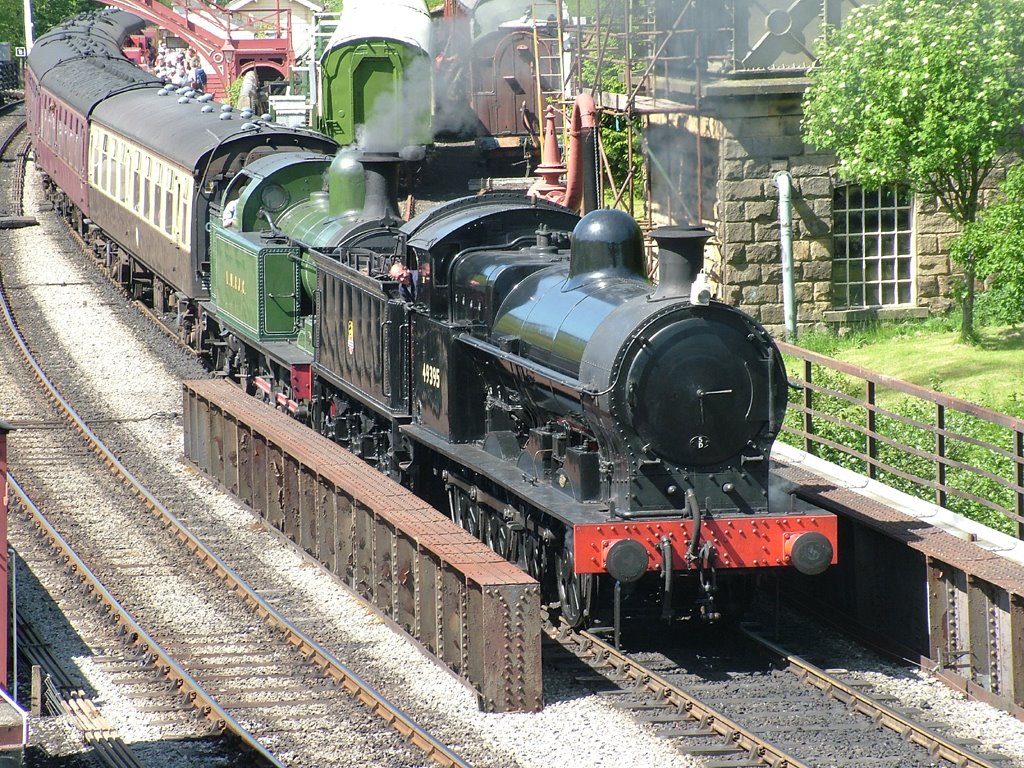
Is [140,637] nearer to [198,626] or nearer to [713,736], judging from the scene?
[198,626]

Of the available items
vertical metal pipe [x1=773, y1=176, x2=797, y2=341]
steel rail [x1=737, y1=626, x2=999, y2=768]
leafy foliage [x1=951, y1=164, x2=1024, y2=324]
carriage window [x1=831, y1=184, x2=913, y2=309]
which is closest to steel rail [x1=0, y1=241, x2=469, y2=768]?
steel rail [x1=737, y1=626, x2=999, y2=768]

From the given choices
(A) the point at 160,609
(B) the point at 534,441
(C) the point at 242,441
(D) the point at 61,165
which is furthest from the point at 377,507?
(D) the point at 61,165

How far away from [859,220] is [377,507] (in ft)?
38.6

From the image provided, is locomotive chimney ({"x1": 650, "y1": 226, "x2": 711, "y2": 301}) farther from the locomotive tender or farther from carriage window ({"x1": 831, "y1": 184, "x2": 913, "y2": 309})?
carriage window ({"x1": 831, "y1": 184, "x2": 913, "y2": 309})

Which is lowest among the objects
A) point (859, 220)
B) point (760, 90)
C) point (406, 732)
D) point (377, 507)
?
point (406, 732)

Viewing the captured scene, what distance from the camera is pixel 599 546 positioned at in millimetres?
10352

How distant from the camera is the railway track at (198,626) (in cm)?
983

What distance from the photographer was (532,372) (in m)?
11.4

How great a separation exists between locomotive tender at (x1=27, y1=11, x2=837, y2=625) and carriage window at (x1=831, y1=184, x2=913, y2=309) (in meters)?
7.22

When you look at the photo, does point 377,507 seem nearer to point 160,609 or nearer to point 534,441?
point 534,441

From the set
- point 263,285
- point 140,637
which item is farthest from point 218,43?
point 140,637

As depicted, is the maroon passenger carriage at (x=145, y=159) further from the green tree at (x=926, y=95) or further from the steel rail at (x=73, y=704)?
the steel rail at (x=73, y=704)

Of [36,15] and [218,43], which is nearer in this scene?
[218,43]

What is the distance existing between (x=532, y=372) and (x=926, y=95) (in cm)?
865
